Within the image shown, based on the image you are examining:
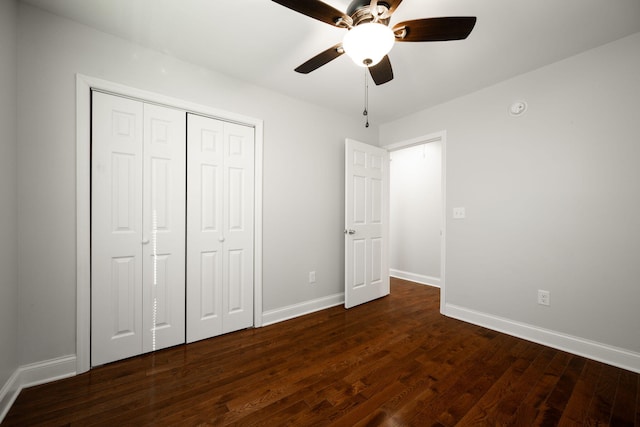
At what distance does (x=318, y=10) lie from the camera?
1272 mm

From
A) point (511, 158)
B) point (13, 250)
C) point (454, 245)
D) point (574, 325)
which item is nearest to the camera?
point (13, 250)

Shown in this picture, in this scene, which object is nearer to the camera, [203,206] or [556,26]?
[556,26]

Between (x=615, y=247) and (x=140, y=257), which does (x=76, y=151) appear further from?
(x=615, y=247)

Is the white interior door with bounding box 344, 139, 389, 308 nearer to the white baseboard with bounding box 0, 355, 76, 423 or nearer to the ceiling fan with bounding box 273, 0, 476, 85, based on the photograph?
the ceiling fan with bounding box 273, 0, 476, 85

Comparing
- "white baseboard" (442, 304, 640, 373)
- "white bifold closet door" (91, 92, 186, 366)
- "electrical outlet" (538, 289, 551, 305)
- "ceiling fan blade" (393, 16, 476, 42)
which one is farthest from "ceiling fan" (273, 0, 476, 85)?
"white baseboard" (442, 304, 640, 373)

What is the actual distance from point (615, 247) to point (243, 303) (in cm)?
316

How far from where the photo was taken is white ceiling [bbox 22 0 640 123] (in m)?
1.61

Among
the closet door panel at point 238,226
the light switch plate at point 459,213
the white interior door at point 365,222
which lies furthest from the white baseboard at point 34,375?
the light switch plate at point 459,213

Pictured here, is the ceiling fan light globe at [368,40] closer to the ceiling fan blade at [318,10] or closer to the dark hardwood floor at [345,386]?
the ceiling fan blade at [318,10]

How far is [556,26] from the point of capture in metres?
1.77

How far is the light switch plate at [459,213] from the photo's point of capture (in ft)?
9.16

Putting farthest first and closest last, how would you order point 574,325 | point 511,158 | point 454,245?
point 454,245, point 511,158, point 574,325

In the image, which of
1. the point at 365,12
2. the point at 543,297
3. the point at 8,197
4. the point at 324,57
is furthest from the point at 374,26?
the point at 543,297

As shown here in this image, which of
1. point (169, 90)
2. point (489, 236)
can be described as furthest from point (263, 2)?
point (489, 236)
